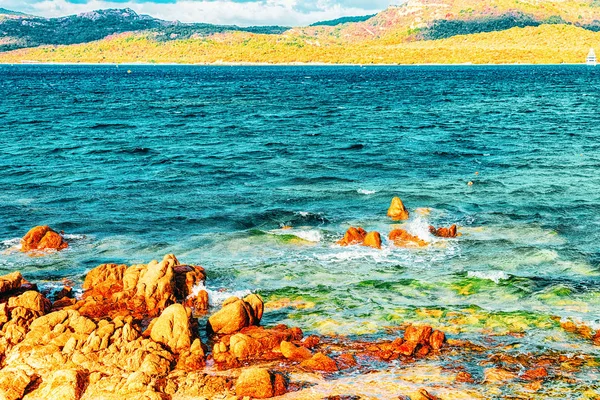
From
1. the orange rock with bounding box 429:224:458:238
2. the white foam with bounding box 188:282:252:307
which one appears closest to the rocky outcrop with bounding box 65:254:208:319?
the white foam with bounding box 188:282:252:307

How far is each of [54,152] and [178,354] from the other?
3521cm

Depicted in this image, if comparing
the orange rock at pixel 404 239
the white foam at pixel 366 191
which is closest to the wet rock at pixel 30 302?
the orange rock at pixel 404 239

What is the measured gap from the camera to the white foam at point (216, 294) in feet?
60.4

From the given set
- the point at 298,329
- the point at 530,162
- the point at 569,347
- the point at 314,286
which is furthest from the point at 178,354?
the point at 530,162

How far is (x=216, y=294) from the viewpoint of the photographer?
61.8 ft

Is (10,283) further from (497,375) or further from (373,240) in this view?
(497,375)

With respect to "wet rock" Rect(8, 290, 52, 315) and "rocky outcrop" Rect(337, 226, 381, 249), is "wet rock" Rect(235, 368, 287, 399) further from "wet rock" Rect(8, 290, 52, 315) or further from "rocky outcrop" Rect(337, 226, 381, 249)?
"rocky outcrop" Rect(337, 226, 381, 249)

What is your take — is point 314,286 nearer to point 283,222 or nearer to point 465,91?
point 283,222

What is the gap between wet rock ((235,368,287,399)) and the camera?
12547 millimetres

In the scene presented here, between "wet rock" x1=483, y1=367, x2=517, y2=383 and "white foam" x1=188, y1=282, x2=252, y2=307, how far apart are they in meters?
7.69

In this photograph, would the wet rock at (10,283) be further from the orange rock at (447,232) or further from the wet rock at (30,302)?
the orange rock at (447,232)

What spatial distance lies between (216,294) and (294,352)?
199 inches

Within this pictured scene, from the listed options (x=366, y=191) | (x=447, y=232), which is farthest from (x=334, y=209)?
(x=447, y=232)

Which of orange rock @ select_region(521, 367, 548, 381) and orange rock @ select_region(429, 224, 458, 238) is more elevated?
orange rock @ select_region(429, 224, 458, 238)
